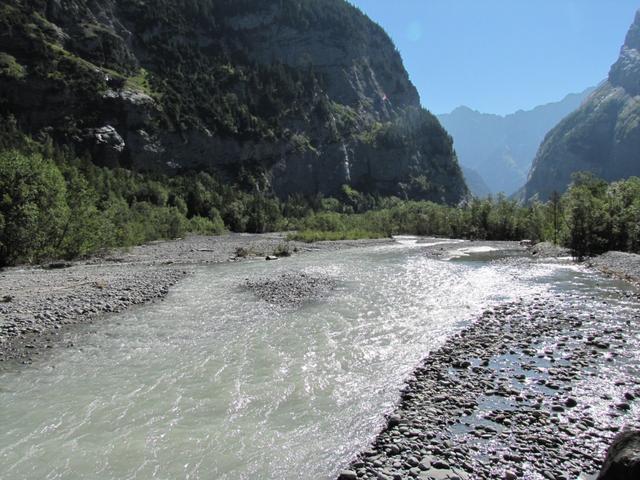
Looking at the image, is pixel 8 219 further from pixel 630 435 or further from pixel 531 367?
pixel 630 435

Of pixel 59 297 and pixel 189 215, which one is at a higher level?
pixel 189 215

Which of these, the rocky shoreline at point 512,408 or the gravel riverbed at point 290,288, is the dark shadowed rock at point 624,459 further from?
the gravel riverbed at point 290,288

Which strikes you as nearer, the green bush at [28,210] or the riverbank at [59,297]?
the riverbank at [59,297]

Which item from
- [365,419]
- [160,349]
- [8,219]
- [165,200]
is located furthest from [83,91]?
[365,419]

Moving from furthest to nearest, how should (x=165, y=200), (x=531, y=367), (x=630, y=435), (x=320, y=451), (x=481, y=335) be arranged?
(x=165, y=200), (x=481, y=335), (x=531, y=367), (x=320, y=451), (x=630, y=435)

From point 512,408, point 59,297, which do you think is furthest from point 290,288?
point 512,408

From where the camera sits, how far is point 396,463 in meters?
10.2

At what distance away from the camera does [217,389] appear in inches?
595

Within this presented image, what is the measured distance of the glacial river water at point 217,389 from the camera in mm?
10953

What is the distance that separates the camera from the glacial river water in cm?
1095

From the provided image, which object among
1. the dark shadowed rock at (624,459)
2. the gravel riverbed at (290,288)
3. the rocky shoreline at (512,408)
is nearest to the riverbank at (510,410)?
the rocky shoreline at (512,408)

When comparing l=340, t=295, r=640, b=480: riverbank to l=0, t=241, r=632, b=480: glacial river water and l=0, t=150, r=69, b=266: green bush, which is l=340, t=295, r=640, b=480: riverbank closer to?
l=0, t=241, r=632, b=480: glacial river water

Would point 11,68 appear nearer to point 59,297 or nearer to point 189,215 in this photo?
point 189,215

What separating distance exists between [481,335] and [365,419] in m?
10.3
